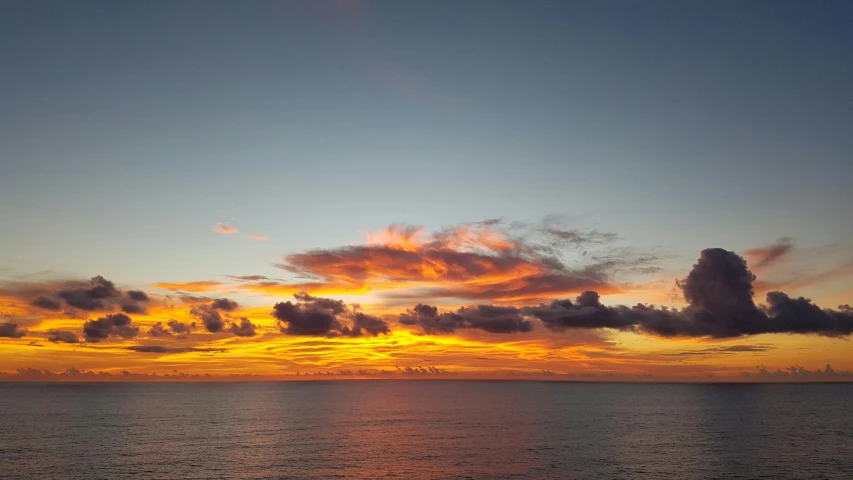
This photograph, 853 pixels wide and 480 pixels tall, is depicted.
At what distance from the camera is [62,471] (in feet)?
322

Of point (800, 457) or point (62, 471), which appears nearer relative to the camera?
point (62, 471)

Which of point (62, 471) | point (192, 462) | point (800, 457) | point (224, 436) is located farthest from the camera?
point (224, 436)

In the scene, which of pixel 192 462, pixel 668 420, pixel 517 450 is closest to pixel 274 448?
pixel 192 462

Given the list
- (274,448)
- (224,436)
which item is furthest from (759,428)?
(224,436)

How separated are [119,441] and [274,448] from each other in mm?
39093

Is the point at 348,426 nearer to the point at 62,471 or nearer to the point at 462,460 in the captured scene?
the point at 462,460

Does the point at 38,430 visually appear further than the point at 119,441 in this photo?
Yes

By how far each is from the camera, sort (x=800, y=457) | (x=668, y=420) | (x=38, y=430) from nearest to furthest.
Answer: (x=800, y=457)
(x=38, y=430)
(x=668, y=420)

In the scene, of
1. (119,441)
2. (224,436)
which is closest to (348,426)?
(224,436)

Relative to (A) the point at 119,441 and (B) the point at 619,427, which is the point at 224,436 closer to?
(A) the point at 119,441

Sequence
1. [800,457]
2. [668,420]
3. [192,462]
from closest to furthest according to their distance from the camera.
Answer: [192,462] → [800,457] → [668,420]

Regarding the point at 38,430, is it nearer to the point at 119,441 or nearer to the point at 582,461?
the point at 119,441

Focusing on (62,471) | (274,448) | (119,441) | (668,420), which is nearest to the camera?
(62,471)

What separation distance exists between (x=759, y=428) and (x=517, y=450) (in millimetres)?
89873
